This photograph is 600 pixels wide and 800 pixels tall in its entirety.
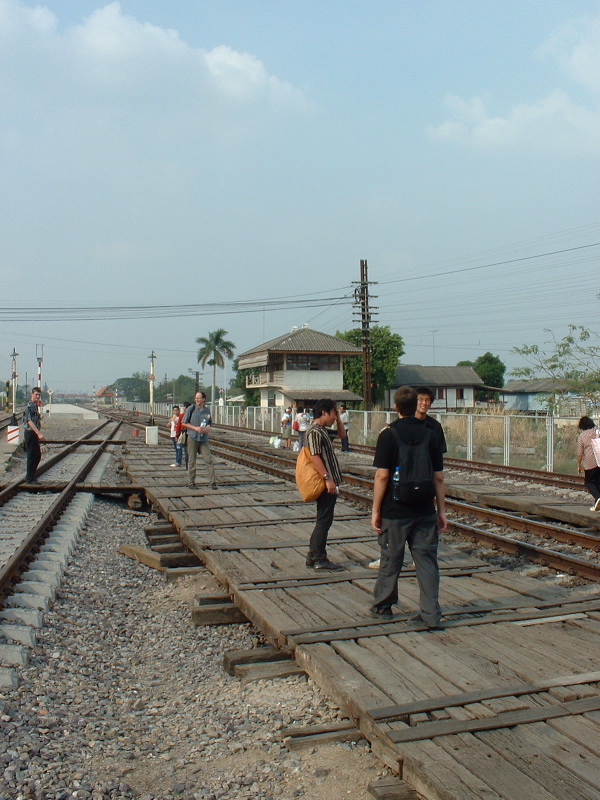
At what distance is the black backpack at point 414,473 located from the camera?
497cm

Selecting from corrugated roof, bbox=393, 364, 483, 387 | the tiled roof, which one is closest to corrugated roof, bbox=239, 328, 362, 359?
the tiled roof

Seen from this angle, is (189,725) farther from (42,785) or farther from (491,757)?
(491,757)

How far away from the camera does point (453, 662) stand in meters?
4.43

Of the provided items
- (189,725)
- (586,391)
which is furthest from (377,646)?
(586,391)

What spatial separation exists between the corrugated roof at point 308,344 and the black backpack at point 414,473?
5565 cm

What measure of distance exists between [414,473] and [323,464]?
1687 mm

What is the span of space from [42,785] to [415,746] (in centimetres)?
170

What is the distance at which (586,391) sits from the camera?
2564 centimetres

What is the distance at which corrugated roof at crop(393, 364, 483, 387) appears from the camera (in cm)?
7188

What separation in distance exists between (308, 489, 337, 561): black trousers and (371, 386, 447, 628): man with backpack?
148 centimetres

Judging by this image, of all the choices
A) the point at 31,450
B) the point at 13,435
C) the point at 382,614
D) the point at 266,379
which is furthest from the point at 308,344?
the point at 382,614

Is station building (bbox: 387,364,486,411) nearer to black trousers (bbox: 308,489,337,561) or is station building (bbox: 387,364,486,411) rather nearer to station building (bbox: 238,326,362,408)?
station building (bbox: 238,326,362,408)

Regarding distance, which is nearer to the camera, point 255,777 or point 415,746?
point 415,746

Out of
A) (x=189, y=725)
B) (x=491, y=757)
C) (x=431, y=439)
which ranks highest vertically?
(x=431, y=439)
